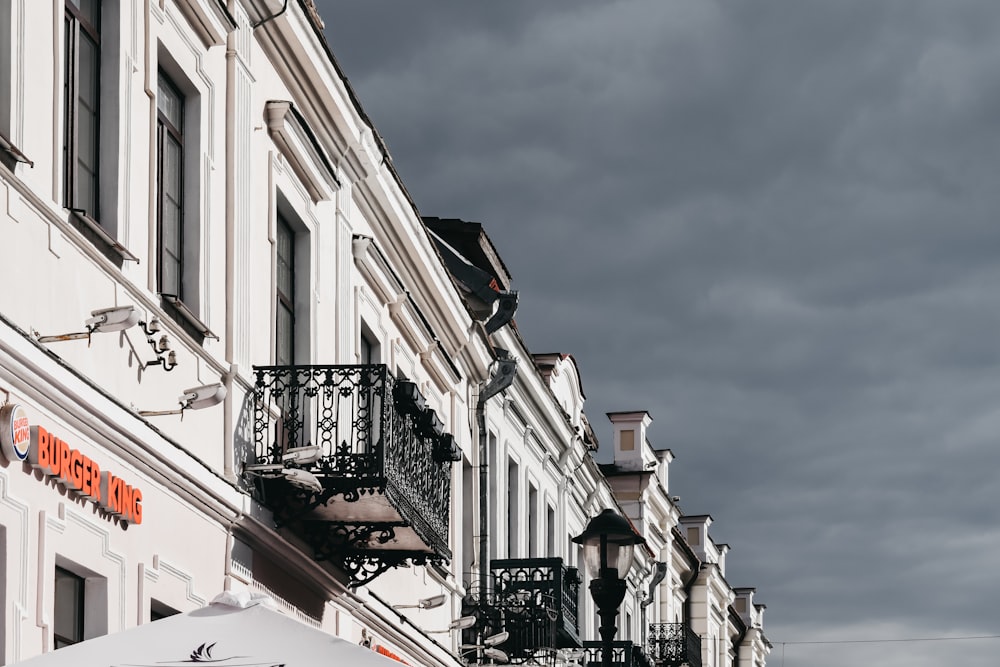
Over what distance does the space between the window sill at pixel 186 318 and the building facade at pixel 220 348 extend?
2cm

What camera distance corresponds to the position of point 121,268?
12.0 meters

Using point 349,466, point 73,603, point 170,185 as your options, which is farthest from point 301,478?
point 73,603

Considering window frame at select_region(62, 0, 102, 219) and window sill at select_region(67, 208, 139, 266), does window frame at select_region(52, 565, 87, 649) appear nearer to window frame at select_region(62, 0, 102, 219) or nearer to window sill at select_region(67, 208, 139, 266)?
A: window sill at select_region(67, 208, 139, 266)

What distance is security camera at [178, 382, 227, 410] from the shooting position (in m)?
13.0

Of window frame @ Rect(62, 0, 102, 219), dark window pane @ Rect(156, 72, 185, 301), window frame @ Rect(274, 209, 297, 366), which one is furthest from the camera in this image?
window frame @ Rect(274, 209, 297, 366)

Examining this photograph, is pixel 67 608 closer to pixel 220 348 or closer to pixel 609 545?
pixel 220 348

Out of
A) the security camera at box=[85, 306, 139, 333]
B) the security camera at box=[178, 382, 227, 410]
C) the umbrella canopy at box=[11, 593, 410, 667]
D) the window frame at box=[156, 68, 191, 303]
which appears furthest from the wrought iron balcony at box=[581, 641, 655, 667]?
the umbrella canopy at box=[11, 593, 410, 667]

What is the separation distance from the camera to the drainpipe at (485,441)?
82.4 ft

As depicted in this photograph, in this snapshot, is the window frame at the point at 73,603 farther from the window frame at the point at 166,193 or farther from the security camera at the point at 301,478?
Result: the security camera at the point at 301,478

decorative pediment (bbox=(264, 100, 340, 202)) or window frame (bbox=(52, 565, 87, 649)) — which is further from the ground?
decorative pediment (bbox=(264, 100, 340, 202))

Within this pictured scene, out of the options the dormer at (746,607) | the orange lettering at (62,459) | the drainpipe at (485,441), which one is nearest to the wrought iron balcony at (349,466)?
the orange lettering at (62,459)

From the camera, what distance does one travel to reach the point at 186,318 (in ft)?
43.8

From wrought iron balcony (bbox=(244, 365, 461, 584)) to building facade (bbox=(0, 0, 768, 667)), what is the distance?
0.03 m

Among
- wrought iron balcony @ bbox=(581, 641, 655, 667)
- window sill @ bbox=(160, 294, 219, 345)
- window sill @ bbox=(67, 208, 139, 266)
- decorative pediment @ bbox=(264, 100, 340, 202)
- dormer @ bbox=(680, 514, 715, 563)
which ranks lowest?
wrought iron balcony @ bbox=(581, 641, 655, 667)
